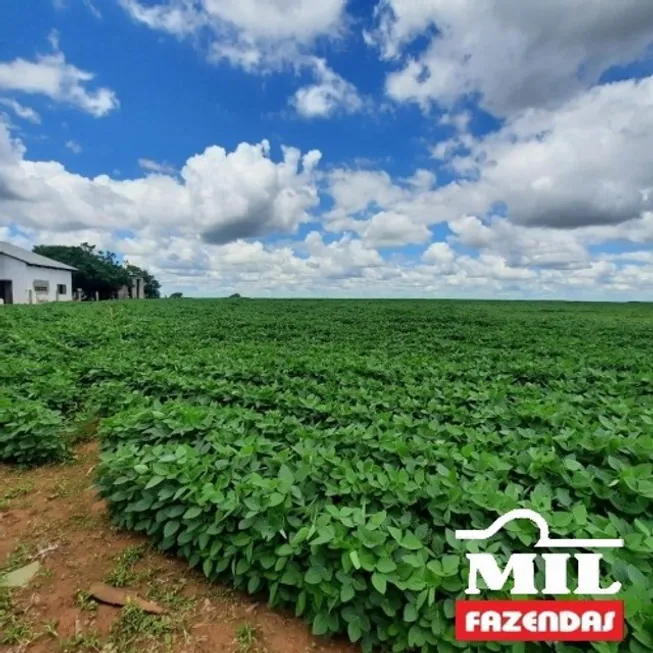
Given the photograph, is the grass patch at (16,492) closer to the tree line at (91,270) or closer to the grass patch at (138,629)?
the grass patch at (138,629)

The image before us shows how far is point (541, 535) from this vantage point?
2.23m

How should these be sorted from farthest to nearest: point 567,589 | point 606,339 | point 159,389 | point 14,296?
point 14,296 < point 606,339 < point 159,389 < point 567,589

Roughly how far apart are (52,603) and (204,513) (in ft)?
3.11

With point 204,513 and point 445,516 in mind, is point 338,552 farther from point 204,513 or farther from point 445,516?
point 204,513

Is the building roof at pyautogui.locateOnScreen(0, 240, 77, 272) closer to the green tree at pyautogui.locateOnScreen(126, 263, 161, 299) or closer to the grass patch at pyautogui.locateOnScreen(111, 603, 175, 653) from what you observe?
the green tree at pyautogui.locateOnScreen(126, 263, 161, 299)

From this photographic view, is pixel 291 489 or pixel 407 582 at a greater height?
pixel 291 489

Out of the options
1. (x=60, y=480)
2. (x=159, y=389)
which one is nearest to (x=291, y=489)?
(x=60, y=480)

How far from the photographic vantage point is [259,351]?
28.8 ft

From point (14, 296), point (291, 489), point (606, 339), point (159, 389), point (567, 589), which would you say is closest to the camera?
point (567, 589)

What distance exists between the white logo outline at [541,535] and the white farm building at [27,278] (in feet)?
161

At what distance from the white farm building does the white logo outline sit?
49.1 metres

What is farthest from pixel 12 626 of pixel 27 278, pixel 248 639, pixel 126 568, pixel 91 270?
pixel 91 270

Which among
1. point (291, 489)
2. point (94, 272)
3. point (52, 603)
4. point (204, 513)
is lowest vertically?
point (52, 603)

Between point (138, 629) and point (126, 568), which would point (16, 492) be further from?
point (138, 629)
